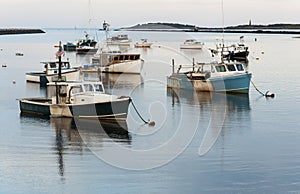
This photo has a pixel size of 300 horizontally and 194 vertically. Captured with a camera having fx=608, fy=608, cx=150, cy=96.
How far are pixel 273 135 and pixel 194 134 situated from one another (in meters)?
2.69

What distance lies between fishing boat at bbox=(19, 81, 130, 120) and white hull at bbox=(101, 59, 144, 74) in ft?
71.1

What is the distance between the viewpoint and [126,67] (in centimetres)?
4491

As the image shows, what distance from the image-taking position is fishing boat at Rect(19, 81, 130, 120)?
870 inches

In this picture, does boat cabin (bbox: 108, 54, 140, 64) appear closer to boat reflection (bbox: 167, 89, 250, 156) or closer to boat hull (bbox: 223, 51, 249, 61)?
boat reflection (bbox: 167, 89, 250, 156)

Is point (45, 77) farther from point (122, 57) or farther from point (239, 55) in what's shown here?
point (239, 55)

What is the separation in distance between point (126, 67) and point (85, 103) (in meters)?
22.8

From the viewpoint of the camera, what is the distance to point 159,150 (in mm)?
18344

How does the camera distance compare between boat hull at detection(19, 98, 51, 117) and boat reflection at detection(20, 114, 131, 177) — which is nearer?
boat reflection at detection(20, 114, 131, 177)

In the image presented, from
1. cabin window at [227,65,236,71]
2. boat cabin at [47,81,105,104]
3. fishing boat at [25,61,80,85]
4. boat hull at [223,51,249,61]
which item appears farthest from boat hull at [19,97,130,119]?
boat hull at [223,51,249,61]

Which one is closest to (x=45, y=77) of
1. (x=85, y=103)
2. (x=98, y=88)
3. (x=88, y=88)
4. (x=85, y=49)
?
(x=98, y=88)

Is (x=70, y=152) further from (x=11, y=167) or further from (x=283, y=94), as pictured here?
(x=283, y=94)

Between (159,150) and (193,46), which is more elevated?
(193,46)

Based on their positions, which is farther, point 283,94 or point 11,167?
point 283,94

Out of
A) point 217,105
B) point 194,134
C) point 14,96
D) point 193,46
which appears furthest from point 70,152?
point 193,46
